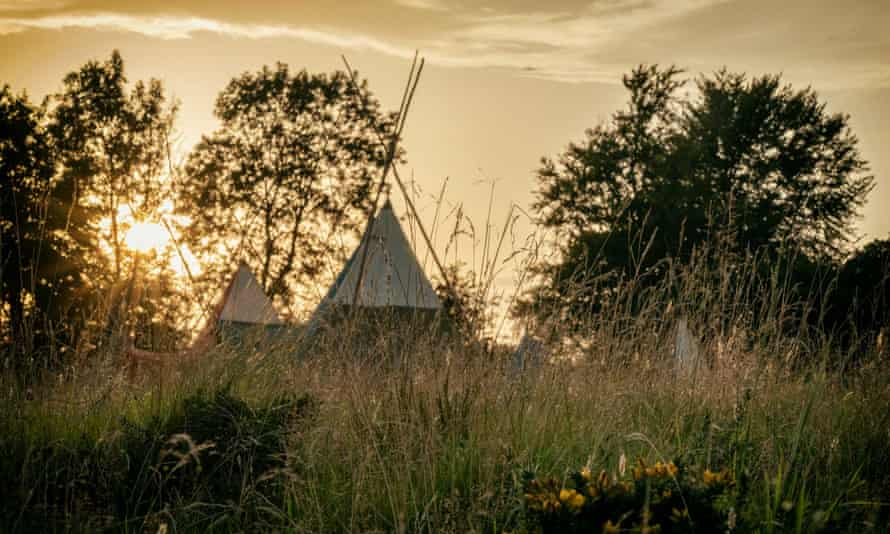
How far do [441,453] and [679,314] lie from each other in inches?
89.9

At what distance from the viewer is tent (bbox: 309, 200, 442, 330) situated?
372 centimetres

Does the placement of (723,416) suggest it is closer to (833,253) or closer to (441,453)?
(441,453)

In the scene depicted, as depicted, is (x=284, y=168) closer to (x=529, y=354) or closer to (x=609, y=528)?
(x=529, y=354)

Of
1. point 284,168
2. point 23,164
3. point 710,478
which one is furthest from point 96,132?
point 710,478

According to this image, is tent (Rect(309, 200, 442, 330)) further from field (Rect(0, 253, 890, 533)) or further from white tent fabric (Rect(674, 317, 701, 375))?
white tent fabric (Rect(674, 317, 701, 375))

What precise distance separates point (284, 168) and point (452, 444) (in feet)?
56.7

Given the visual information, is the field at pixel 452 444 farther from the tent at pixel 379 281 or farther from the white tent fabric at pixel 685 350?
the tent at pixel 379 281

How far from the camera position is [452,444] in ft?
9.09

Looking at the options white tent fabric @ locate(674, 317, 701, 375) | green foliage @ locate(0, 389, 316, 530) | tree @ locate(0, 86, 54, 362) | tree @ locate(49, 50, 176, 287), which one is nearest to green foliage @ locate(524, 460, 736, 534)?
green foliage @ locate(0, 389, 316, 530)

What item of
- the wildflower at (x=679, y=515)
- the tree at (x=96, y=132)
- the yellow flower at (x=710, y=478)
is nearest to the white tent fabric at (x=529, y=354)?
the yellow flower at (x=710, y=478)

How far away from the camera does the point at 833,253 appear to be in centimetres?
1808

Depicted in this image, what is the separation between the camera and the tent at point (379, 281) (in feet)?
12.2

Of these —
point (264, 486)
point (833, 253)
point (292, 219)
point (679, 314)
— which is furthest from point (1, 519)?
point (833, 253)

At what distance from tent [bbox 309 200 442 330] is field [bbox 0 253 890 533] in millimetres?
270
